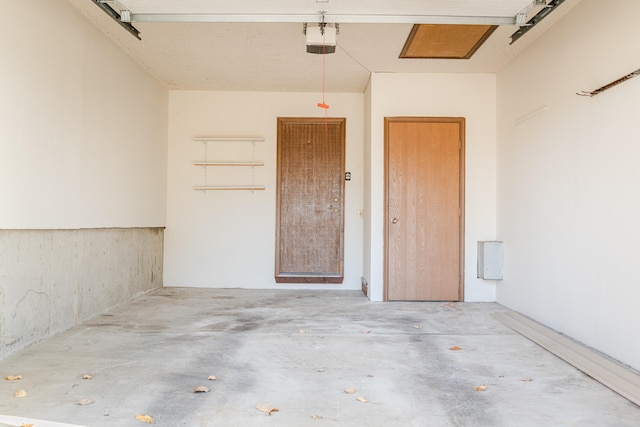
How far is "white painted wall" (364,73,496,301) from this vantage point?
224 inches

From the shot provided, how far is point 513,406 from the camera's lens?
2.48 m

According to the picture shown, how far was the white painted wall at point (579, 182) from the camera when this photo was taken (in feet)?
10.6

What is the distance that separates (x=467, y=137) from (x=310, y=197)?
7.70 feet

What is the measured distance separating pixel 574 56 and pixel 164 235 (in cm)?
560

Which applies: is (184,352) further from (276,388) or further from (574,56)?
(574,56)

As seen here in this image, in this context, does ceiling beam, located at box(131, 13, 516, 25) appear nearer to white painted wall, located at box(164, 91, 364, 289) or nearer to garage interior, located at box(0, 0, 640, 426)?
garage interior, located at box(0, 0, 640, 426)

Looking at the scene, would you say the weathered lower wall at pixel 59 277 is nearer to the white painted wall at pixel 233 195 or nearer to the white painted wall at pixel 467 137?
the white painted wall at pixel 233 195

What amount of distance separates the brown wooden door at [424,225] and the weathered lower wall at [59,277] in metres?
3.21

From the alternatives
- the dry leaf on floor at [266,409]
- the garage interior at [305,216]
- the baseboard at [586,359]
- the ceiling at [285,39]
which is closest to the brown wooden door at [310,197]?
the garage interior at [305,216]

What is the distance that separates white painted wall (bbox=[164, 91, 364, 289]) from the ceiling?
0.27 m

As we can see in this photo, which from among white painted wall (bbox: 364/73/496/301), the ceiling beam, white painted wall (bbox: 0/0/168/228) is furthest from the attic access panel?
white painted wall (bbox: 0/0/168/228)

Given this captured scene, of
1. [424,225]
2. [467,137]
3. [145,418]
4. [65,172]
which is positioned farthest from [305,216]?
[145,418]

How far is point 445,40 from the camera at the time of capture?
4680mm

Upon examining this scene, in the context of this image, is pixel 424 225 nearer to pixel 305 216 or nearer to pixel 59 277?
pixel 305 216
